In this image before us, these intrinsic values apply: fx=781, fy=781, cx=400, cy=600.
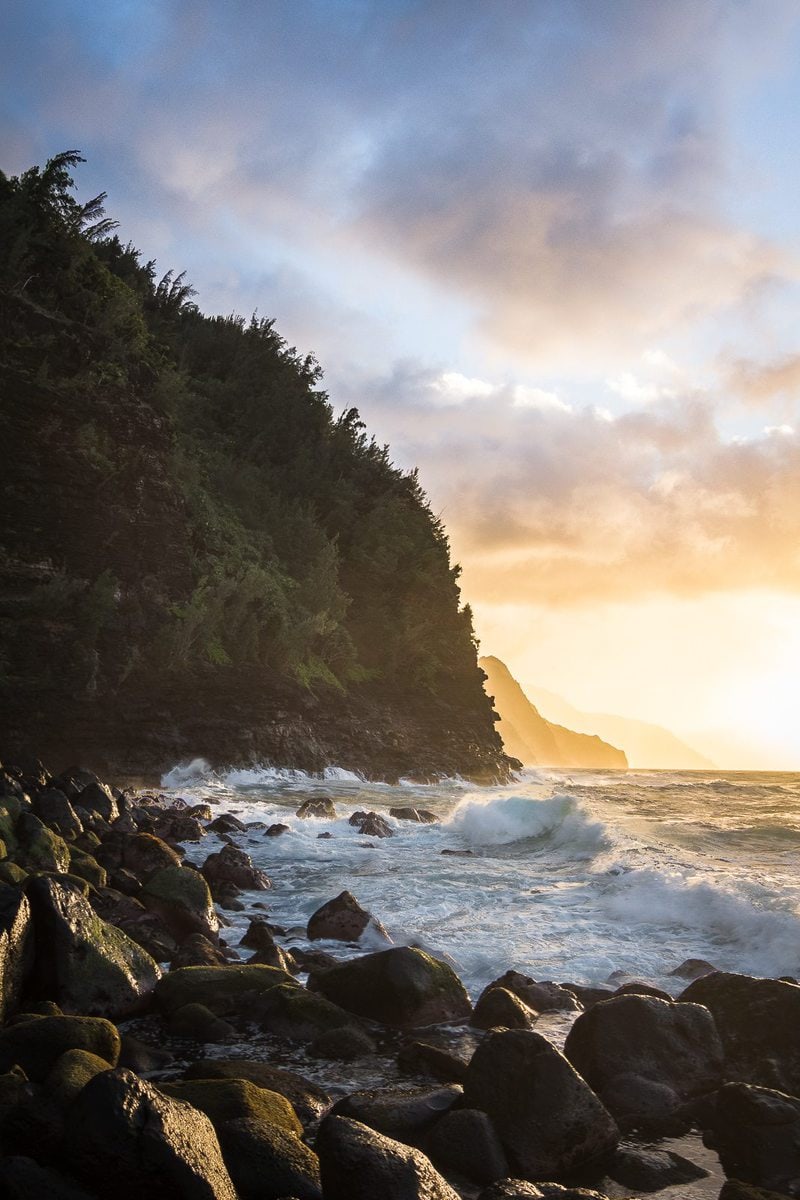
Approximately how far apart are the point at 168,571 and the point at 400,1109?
2848 centimetres

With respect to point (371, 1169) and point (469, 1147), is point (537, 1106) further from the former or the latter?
point (371, 1169)

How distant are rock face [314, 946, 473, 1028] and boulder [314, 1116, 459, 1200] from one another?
3121 mm

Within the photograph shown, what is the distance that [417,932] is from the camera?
10.0 m

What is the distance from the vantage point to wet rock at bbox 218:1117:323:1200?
3.92 meters

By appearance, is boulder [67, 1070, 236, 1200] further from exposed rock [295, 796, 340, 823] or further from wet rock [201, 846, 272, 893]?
exposed rock [295, 796, 340, 823]

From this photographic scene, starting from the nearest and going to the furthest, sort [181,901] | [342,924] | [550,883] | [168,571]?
1. [181,901]
2. [342,924]
3. [550,883]
4. [168,571]

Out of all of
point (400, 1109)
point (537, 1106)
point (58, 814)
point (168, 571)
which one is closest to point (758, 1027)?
point (537, 1106)

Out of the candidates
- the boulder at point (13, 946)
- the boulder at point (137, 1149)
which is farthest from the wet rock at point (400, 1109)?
the boulder at point (13, 946)

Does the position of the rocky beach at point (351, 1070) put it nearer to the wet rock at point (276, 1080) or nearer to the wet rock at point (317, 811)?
the wet rock at point (276, 1080)

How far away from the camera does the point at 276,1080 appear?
5219 mm

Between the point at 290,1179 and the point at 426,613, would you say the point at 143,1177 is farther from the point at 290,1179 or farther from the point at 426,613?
the point at 426,613

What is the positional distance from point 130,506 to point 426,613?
2593 cm

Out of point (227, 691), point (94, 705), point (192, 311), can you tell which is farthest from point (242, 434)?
point (94, 705)

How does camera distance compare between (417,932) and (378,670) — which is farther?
(378,670)
